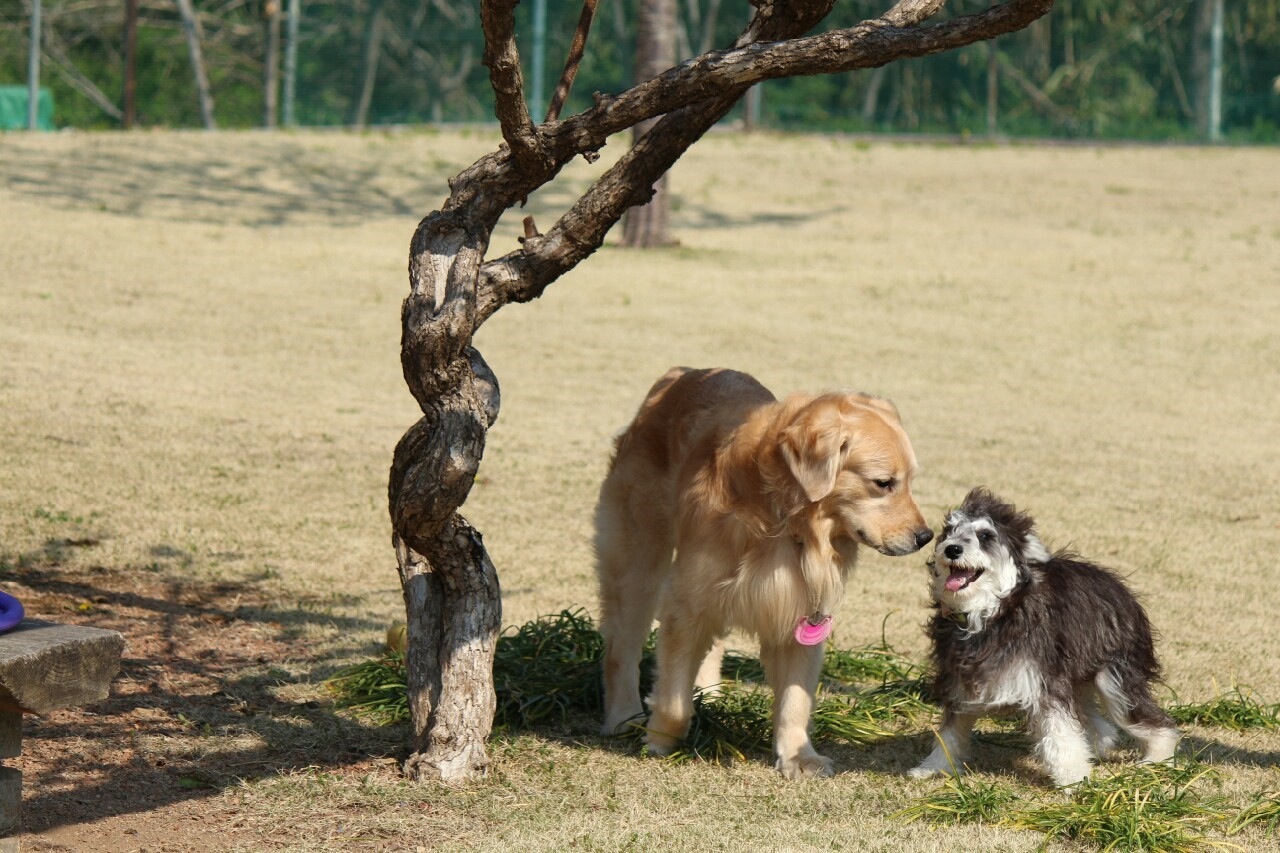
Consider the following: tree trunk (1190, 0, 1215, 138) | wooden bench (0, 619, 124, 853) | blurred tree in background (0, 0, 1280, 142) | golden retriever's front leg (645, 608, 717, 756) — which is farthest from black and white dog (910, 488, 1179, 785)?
tree trunk (1190, 0, 1215, 138)

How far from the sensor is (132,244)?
18828mm

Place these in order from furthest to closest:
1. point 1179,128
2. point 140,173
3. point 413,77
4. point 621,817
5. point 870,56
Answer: point 413,77, point 1179,128, point 140,173, point 621,817, point 870,56

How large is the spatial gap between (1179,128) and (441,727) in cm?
3723

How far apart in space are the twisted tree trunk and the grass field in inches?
15.3

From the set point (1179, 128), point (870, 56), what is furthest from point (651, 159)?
point (1179, 128)

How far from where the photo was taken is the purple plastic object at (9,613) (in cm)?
430

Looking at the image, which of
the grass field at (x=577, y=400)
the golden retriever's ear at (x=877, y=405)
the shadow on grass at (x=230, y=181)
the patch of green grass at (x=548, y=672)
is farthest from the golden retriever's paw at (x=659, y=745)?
the shadow on grass at (x=230, y=181)

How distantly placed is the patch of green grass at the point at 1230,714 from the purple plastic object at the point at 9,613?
14.4 ft

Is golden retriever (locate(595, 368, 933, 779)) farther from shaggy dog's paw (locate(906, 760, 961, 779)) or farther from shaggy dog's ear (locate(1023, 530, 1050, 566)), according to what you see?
shaggy dog's ear (locate(1023, 530, 1050, 566))

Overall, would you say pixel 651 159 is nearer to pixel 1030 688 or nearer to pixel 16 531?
pixel 1030 688

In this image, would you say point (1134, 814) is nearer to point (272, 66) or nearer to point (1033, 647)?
point (1033, 647)

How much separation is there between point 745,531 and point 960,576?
0.77 m

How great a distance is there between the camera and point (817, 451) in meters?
5.22

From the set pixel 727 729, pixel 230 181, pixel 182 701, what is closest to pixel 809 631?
pixel 727 729
